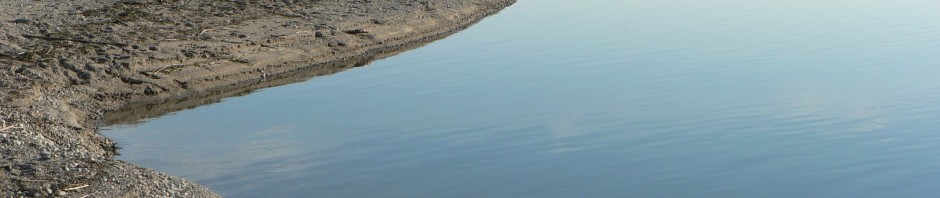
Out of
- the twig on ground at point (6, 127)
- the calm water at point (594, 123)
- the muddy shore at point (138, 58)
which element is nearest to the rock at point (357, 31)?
the muddy shore at point (138, 58)

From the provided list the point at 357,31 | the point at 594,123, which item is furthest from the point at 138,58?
the point at 594,123

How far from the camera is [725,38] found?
30297 mm

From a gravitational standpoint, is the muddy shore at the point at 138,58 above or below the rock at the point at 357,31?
above

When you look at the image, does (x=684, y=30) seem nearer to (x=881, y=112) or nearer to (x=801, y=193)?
(x=881, y=112)

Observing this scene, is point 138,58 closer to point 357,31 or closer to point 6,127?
point 357,31

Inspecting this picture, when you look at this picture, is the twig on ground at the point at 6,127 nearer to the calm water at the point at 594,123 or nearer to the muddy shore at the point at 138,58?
the muddy shore at the point at 138,58

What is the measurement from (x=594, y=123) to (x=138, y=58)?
8732mm

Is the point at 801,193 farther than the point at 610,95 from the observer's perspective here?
No

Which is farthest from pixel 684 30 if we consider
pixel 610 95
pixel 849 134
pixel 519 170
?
pixel 519 170

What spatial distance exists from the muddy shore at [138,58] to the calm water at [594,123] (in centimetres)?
102

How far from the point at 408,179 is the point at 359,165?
41.5 inches

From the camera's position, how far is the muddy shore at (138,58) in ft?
51.3

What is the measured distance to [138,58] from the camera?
2442 cm

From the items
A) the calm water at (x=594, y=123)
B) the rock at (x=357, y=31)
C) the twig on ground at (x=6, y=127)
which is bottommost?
the rock at (x=357, y=31)
